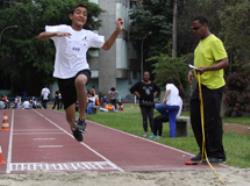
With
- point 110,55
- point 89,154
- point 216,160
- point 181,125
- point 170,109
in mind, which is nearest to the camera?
point 216,160

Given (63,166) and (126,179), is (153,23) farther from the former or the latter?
(126,179)

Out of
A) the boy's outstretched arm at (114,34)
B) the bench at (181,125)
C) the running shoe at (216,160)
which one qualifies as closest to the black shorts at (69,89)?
the boy's outstretched arm at (114,34)

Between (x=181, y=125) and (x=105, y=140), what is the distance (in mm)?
2851

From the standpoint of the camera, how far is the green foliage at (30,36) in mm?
56500

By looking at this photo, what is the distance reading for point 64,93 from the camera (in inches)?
377

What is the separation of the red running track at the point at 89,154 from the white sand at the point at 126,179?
0.72 m

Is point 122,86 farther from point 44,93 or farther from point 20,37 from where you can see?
point 44,93

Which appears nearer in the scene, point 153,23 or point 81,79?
point 81,79

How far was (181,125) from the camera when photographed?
60.3 feet

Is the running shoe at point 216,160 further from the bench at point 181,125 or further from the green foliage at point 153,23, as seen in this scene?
the green foliage at point 153,23

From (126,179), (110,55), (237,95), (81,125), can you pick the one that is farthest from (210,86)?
(110,55)

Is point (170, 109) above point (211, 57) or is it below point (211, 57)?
below

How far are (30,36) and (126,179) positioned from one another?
51026mm

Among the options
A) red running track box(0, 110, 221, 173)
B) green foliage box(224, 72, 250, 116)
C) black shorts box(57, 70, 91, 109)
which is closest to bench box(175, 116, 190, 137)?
red running track box(0, 110, 221, 173)
